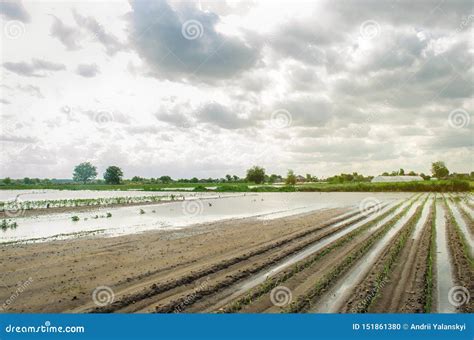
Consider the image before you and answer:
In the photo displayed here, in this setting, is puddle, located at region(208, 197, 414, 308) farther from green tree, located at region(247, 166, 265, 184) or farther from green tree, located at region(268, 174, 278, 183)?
green tree, located at region(268, 174, 278, 183)

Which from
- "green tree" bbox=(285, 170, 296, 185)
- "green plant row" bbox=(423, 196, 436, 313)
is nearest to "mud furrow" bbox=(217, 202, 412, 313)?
"green plant row" bbox=(423, 196, 436, 313)

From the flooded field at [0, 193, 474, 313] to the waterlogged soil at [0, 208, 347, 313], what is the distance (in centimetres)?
4

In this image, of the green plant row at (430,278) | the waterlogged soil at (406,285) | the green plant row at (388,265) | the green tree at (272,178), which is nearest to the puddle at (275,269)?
the green plant row at (388,265)

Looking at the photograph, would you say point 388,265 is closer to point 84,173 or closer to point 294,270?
point 294,270

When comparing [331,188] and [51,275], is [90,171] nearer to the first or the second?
[331,188]

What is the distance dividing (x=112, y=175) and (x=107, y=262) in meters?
138

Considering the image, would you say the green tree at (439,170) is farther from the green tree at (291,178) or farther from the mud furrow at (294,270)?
the mud furrow at (294,270)

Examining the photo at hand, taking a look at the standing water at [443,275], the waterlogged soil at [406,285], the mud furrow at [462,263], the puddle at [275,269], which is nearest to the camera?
the waterlogged soil at [406,285]

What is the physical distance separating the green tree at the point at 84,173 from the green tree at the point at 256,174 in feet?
242

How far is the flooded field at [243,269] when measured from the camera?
860 cm

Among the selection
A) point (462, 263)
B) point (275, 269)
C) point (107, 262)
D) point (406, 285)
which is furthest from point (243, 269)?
point (462, 263)

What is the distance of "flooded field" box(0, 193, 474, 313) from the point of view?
860cm

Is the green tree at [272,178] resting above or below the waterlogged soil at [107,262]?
above

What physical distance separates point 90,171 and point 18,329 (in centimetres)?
16954
